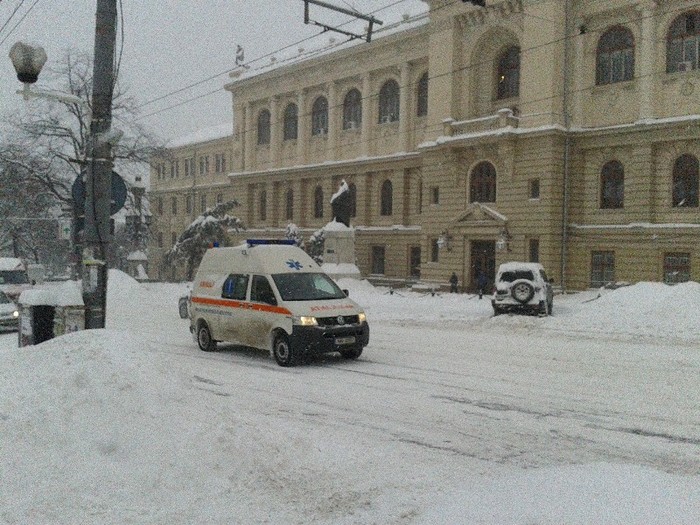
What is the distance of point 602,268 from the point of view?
111 feet

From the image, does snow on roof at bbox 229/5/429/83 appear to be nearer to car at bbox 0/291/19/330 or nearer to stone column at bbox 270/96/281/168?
stone column at bbox 270/96/281/168

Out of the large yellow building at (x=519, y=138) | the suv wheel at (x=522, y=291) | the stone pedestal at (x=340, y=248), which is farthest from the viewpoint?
the stone pedestal at (x=340, y=248)

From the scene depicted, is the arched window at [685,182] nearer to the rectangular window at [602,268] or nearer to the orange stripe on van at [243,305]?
the rectangular window at [602,268]

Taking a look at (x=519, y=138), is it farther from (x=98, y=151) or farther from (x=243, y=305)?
(x=98, y=151)

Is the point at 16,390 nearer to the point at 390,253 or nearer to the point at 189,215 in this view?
the point at 390,253

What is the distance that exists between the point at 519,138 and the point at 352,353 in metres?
25.4

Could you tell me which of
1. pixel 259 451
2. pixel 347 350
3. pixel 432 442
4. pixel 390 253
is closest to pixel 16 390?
pixel 259 451

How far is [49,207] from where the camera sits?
1738 inches

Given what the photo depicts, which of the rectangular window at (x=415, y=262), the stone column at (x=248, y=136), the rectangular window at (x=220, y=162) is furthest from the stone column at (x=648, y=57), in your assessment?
the rectangular window at (x=220, y=162)

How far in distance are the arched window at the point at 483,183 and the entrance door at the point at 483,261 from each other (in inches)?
98.2

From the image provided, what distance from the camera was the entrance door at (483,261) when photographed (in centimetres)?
3722

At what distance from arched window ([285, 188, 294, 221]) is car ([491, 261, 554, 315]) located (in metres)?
33.7

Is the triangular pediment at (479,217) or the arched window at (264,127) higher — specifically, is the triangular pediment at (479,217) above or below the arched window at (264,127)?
below

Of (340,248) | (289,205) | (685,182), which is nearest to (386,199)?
(289,205)
